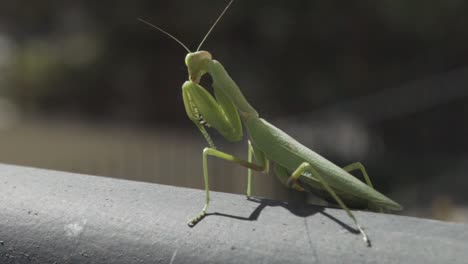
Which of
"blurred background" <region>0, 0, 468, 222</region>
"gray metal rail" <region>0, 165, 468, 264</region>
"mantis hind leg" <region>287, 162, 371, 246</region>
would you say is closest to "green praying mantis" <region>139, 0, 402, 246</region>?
"mantis hind leg" <region>287, 162, 371, 246</region>

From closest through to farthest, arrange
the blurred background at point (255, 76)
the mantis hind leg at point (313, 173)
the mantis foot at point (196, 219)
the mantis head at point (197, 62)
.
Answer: the mantis foot at point (196, 219) < the mantis hind leg at point (313, 173) < the mantis head at point (197, 62) < the blurred background at point (255, 76)

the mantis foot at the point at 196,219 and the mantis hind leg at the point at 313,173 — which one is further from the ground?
the mantis foot at the point at 196,219

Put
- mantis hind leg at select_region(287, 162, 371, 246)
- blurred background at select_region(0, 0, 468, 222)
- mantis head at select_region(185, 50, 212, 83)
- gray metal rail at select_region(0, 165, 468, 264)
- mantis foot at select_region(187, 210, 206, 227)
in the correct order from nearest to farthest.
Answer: gray metal rail at select_region(0, 165, 468, 264) < mantis foot at select_region(187, 210, 206, 227) < mantis hind leg at select_region(287, 162, 371, 246) < mantis head at select_region(185, 50, 212, 83) < blurred background at select_region(0, 0, 468, 222)

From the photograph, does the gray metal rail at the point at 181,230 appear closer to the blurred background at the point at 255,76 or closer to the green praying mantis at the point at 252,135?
the green praying mantis at the point at 252,135

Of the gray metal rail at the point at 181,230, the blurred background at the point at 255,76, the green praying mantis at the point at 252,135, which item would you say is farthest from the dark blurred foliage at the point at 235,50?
the gray metal rail at the point at 181,230

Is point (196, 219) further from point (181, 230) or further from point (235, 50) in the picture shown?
point (235, 50)

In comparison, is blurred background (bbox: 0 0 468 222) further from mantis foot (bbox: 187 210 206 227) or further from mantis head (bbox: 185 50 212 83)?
mantis foot (bbox: 187 210 206 227)
